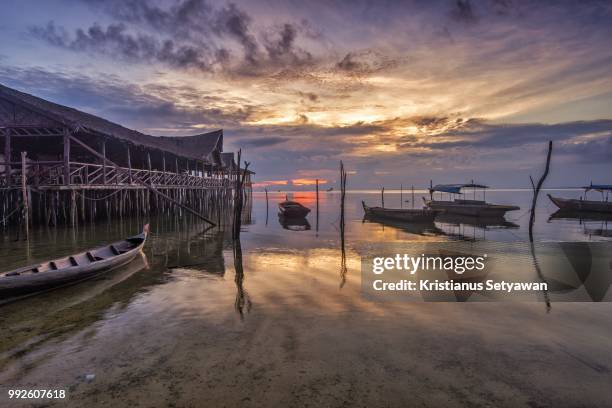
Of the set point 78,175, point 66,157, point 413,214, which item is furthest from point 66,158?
point 413,214

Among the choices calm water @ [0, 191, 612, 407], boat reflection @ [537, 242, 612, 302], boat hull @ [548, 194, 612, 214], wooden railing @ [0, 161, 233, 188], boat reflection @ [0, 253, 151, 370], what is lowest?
boat reflection @ [537, 242, 612, 302]

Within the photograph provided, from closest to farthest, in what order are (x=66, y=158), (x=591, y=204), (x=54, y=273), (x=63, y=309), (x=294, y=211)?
1. (x=63, y=309)
2. (x=54, y=273)
3. (x=66, y=158)
4. (x=294, y=211)
5. (x=591, y=204)

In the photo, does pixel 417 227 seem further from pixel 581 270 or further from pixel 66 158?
pixel 66 158

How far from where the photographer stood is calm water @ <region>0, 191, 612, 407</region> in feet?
14.0

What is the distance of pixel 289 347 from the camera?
5.56 m

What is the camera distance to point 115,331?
6113 millimetres

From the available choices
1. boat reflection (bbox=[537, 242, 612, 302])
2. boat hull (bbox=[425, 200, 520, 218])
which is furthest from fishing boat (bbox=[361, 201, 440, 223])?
boat reflection (bbox=[537, 242, 612, 302])

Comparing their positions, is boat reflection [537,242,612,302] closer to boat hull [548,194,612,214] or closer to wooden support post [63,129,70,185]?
wooden support post [63,129,70,185]

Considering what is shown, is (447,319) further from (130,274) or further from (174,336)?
(130,274)

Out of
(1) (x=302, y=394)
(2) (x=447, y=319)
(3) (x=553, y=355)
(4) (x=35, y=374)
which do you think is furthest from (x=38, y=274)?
(3) (x=553, y=355)

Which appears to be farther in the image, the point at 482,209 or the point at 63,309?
the point at 482,209

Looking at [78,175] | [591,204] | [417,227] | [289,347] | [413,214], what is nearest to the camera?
[289,347]

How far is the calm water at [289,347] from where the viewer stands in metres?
4.28

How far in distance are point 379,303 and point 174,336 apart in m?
4.38
